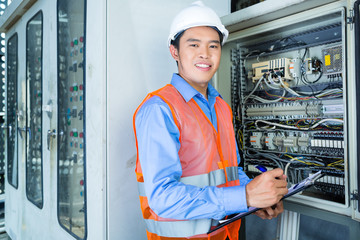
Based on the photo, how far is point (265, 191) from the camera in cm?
84

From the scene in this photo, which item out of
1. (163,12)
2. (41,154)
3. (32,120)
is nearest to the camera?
(163,12)

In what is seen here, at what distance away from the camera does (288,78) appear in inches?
63.6

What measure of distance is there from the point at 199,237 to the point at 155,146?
0.42 metres

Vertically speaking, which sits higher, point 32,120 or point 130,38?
point 130,38

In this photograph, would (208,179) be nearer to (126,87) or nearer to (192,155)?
(192,155)

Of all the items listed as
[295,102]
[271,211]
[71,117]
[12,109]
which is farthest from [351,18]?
[12,109]

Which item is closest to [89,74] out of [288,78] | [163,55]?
[163,55]

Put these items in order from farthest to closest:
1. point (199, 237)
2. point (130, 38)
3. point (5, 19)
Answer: point (5, 19) → point (130, 38) → point (199, 237)

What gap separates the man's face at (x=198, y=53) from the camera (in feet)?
3.64

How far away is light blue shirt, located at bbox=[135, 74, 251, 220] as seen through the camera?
2.77 feet

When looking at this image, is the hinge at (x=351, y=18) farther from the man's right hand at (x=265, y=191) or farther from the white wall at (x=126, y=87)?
the white wall at (x=126, y=87)

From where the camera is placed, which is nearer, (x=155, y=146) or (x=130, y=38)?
(x=155, y=146)

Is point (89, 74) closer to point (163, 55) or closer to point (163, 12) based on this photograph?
point (163, 55)

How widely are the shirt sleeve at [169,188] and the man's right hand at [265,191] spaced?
28 mm
